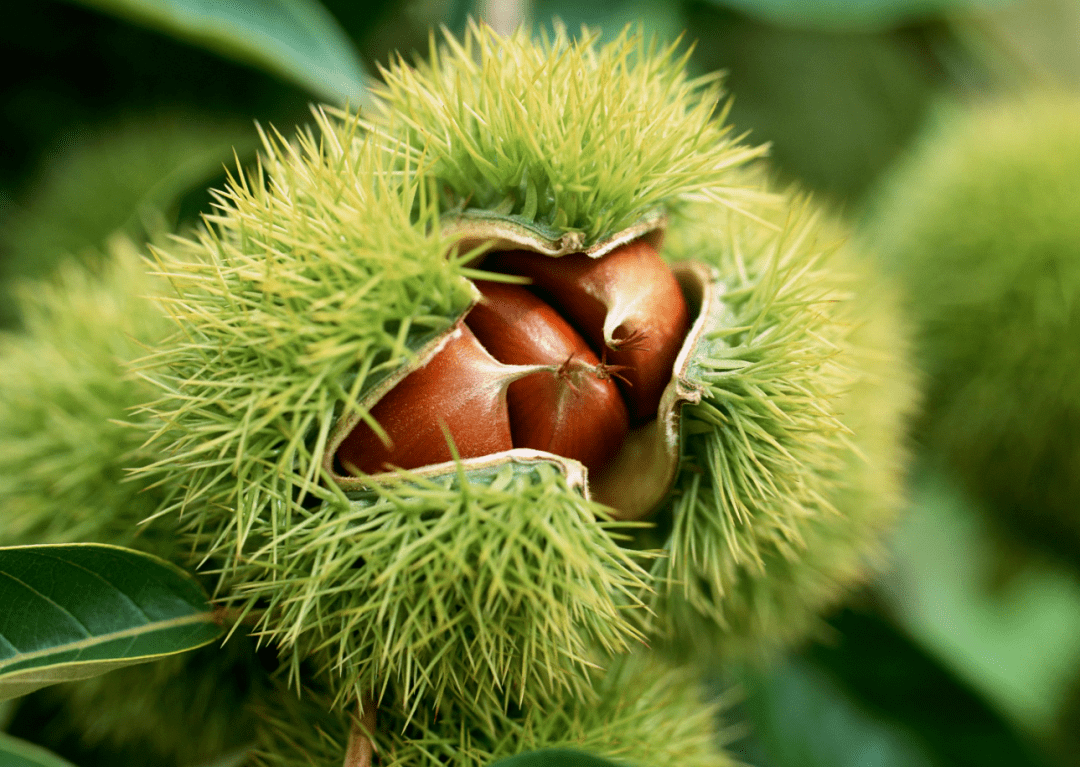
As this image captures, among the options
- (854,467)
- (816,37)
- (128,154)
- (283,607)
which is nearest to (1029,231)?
(854,467)

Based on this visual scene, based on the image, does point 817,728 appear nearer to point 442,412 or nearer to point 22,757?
point 442,412

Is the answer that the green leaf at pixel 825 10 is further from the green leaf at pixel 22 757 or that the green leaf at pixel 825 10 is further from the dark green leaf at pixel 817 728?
the green leaf at pixel 22 757

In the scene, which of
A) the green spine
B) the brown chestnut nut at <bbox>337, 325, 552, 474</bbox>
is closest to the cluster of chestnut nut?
the brown chestnut nut at <bbox>337, 325, 552, 474</bbox>

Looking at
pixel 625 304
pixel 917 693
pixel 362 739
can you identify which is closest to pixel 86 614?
pixel 362 739

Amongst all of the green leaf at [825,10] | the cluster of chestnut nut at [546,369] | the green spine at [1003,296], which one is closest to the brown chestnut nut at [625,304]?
the cluster of chestnut nut at [546,369]

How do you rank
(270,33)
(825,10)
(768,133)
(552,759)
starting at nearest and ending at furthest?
(552,759), (270,33), (825,10), (768,133)
